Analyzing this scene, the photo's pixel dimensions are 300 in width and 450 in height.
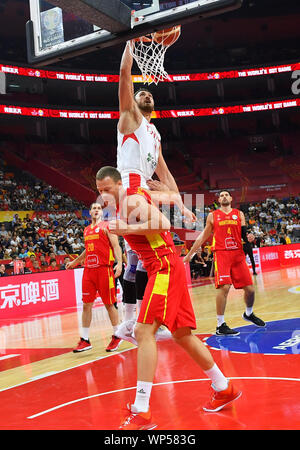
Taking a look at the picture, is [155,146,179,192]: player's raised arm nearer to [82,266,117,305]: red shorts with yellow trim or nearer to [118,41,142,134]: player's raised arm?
[118,41,142,134]: player's raised arm

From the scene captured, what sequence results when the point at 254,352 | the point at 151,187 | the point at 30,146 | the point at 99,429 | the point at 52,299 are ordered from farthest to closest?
1. the point at 30,146
2. the point at 52,299
3. the point at 254,352
4. the point at 151,187
5. the point at 99,429

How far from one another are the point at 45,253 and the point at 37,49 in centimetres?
1249

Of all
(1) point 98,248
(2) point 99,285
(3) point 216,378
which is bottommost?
(3) point 216,378

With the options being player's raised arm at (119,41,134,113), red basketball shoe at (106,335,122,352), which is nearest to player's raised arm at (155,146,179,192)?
player's raised arm at (119,41,134,113)

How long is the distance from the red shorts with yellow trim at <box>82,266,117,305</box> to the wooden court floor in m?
0.74

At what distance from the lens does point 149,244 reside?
141 inches

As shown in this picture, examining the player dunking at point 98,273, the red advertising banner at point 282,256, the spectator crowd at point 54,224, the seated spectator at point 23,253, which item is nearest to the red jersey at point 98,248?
the player dunking at point 98,273

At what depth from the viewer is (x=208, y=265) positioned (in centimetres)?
1906

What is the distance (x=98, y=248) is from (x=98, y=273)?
0.38 meters

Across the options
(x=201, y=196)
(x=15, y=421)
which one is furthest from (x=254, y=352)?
(x=201, y=196)

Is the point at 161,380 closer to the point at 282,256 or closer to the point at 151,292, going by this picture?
the point at 151,292

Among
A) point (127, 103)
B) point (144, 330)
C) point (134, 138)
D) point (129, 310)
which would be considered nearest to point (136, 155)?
point (134, 138)

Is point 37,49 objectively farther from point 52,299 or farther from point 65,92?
point 65,92

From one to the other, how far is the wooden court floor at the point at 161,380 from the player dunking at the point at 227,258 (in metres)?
0.41
